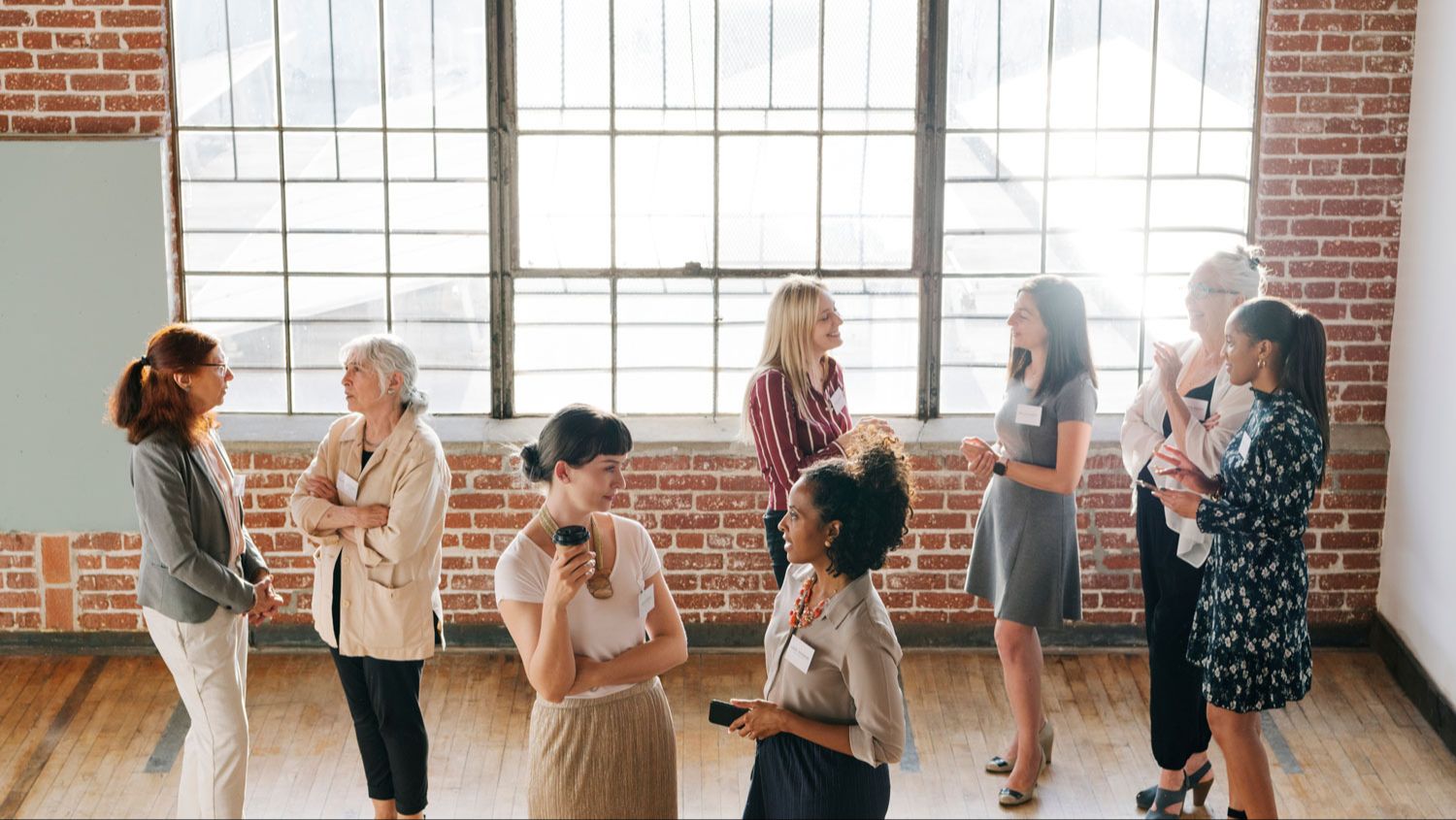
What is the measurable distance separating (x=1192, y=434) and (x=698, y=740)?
2.02m

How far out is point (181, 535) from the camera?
12.8ft

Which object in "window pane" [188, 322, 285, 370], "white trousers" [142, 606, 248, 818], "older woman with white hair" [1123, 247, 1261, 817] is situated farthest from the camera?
"window pane" [188, 322, 285, 370]

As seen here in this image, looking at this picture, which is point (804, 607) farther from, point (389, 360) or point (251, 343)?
point (251, 343)

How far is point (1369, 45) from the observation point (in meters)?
5.57

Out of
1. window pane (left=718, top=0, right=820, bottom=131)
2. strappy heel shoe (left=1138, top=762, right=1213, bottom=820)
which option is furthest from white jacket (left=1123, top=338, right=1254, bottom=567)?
window pane (left=718, top=0, right=820, bottom=131)

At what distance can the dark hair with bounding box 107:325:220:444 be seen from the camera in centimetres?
391

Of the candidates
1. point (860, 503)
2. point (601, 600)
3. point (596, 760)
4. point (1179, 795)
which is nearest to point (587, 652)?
point (601, 600)

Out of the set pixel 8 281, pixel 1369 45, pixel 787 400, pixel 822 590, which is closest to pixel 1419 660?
pixel 1369 45

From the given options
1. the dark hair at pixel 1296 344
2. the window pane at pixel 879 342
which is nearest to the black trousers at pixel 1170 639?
the dark hair at pixel 1296 344

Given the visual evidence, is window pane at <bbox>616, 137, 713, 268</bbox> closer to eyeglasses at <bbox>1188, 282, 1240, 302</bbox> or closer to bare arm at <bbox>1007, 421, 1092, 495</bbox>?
bare arm at <bbox>1007, 421, 1092, 495</bbox>

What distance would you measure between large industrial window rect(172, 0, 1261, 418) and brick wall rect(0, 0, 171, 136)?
136 millimetres

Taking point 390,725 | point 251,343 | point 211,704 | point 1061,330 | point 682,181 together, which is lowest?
point 390,725

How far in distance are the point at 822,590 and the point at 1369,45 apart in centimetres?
372

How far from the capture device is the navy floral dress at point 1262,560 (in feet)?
12.7
